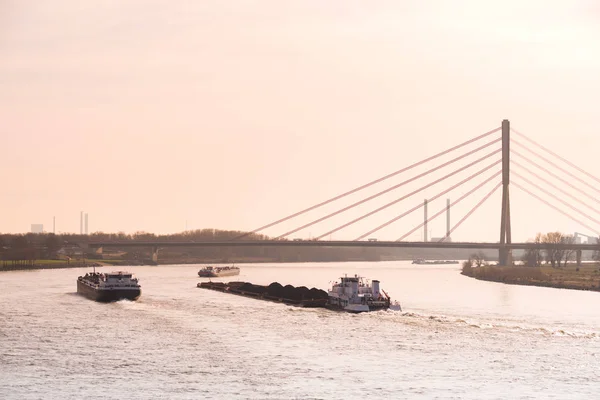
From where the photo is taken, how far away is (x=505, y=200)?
131 m

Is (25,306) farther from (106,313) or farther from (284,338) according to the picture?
(284,338)

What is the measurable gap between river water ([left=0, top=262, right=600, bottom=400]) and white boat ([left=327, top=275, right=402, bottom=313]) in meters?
2.03

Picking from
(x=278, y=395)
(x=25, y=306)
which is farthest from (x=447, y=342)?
(x=25, y=306)

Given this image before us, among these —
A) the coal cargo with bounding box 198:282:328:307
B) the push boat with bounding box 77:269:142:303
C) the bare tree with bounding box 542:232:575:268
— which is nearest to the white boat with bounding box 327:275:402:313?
the coal cargo with bounding box 198:282:328:307

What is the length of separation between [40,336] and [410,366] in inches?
852

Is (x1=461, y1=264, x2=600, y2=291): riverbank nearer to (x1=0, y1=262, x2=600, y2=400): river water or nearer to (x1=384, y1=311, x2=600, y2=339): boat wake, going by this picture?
(x1=0, y1=262, x2=600, y2=400): river water

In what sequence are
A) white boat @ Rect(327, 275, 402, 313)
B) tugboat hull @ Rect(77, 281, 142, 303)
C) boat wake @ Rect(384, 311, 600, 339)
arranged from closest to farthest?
boat wake @ Rect(384, 311, 600, 339) < white boat @ Rect(327, 275, 402, 313) < tugboat hull @ Rect(77, 281, 142, 303)

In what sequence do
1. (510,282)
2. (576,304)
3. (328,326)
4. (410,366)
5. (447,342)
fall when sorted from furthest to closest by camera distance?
(510,282) < (576,304) < (328,326) < (447,342) < (410,366)

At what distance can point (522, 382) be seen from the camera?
1484 inches

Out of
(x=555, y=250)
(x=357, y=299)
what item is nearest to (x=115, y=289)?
(x=357, y=299)

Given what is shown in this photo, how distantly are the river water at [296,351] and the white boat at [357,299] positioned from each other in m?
2.03

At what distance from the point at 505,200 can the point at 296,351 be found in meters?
90.3

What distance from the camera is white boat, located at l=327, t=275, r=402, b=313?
68.2 m

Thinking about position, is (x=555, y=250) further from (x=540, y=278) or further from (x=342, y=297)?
(x=342, y=297)
